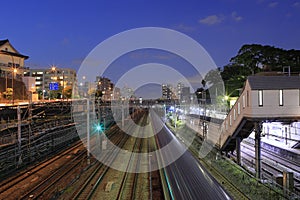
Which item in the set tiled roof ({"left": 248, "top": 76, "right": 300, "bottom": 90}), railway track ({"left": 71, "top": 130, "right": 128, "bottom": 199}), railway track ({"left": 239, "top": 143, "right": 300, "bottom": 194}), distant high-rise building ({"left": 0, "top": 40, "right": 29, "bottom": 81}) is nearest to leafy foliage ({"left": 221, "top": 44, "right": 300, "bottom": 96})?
railway track ({"left": 239, "top": 143, "right": 300, "bottom": 194})

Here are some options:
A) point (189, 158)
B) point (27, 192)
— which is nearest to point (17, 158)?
point (27, 192)

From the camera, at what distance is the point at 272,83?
11.3 meters

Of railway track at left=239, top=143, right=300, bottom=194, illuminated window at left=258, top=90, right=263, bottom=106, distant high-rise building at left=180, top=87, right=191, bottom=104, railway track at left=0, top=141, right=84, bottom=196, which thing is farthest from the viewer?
distant high-rise building at left=180, top=87, right=191, bottom=104

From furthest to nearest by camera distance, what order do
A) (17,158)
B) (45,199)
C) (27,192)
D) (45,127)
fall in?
(45,127) → (17,158) → (27,192) → (45,199)

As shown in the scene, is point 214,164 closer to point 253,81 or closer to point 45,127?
point 253,81

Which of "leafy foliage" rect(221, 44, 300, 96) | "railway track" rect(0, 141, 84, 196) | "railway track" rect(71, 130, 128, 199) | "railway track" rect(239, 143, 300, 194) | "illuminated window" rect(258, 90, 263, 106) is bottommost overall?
"railway track" rect(239, 143, 300, 194)

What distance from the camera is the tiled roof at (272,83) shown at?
438 inches

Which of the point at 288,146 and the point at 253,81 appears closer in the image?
the point at 253,81

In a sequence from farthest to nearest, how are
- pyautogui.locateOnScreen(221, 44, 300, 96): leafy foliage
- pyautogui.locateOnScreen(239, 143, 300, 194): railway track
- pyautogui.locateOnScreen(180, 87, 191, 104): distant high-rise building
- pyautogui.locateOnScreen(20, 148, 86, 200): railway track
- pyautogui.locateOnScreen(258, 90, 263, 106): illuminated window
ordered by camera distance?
pyautogui.locateOnScreen(180, 87, 191, 104): distant high-rise building
pyautogui.locateOnScreen(221, 44, 300, 96): leafy foliage
pyautogui.locateOnScreen(239, 143, 300, 194): railway track
pyautogui.locateOnScreen(258, 90, 263, 106): illuminated window
pyautogui.locateOnScreen(20, 148, 86, 200): railway track

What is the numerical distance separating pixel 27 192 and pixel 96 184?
245cm

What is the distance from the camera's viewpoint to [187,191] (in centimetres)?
954

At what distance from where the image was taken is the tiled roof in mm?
11122

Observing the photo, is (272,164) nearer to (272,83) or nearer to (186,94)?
(272,83)

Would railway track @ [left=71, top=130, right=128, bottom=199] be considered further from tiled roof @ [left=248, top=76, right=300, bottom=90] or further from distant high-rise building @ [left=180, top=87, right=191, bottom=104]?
distant high-rise building @ [left=180, top=87, right=191, bottom=104]
